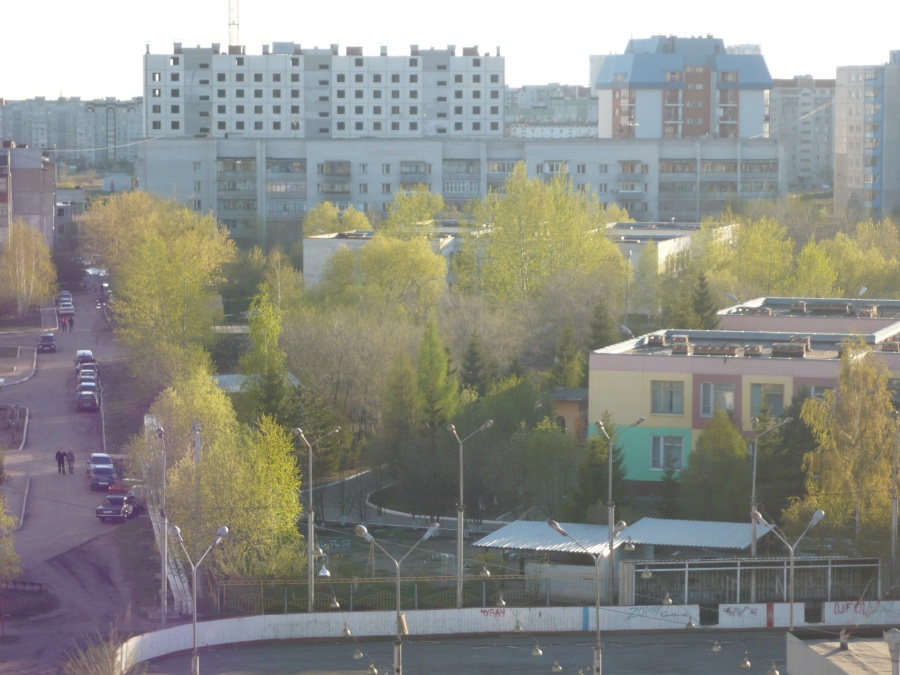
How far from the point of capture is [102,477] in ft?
118

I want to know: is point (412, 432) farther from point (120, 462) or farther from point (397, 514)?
point (120, 462)

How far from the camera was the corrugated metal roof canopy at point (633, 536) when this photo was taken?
26.8 m

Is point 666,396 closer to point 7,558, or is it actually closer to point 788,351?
point 788,351

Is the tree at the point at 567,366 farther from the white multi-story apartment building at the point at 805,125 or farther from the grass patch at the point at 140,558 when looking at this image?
the white multi-story apartment building at the point at 805,125

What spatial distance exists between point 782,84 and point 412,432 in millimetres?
115249

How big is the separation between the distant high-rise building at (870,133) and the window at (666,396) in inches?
1990

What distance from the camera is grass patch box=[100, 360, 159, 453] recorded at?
4147 cm

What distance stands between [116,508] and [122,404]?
1290cm

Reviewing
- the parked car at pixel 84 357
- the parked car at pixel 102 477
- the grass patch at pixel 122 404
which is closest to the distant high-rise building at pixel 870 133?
the parked car at pixel 84 357

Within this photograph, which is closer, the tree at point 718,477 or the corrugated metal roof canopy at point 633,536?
the corrugated metal roof canopy at point 633,536

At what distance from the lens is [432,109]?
318ft

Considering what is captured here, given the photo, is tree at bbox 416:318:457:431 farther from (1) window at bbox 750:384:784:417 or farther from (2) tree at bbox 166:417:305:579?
(2) tree at bbox 166:417:305:579

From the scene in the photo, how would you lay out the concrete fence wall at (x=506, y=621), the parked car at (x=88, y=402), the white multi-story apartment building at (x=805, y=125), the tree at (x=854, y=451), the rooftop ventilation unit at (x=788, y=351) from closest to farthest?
1. the concrete fence wall at (x=506, y=621)
2. the tree at (x=854, y=451)
3. the rooftop ventilation unit at (x=788, y=351)
4. the parked car at (x=88, y=402)
5. the white multi-story apartment building at (x=805, y=125)

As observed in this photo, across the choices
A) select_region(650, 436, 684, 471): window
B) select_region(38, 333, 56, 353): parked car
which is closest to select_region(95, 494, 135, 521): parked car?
select_region(650, 436, 684, 471): window
